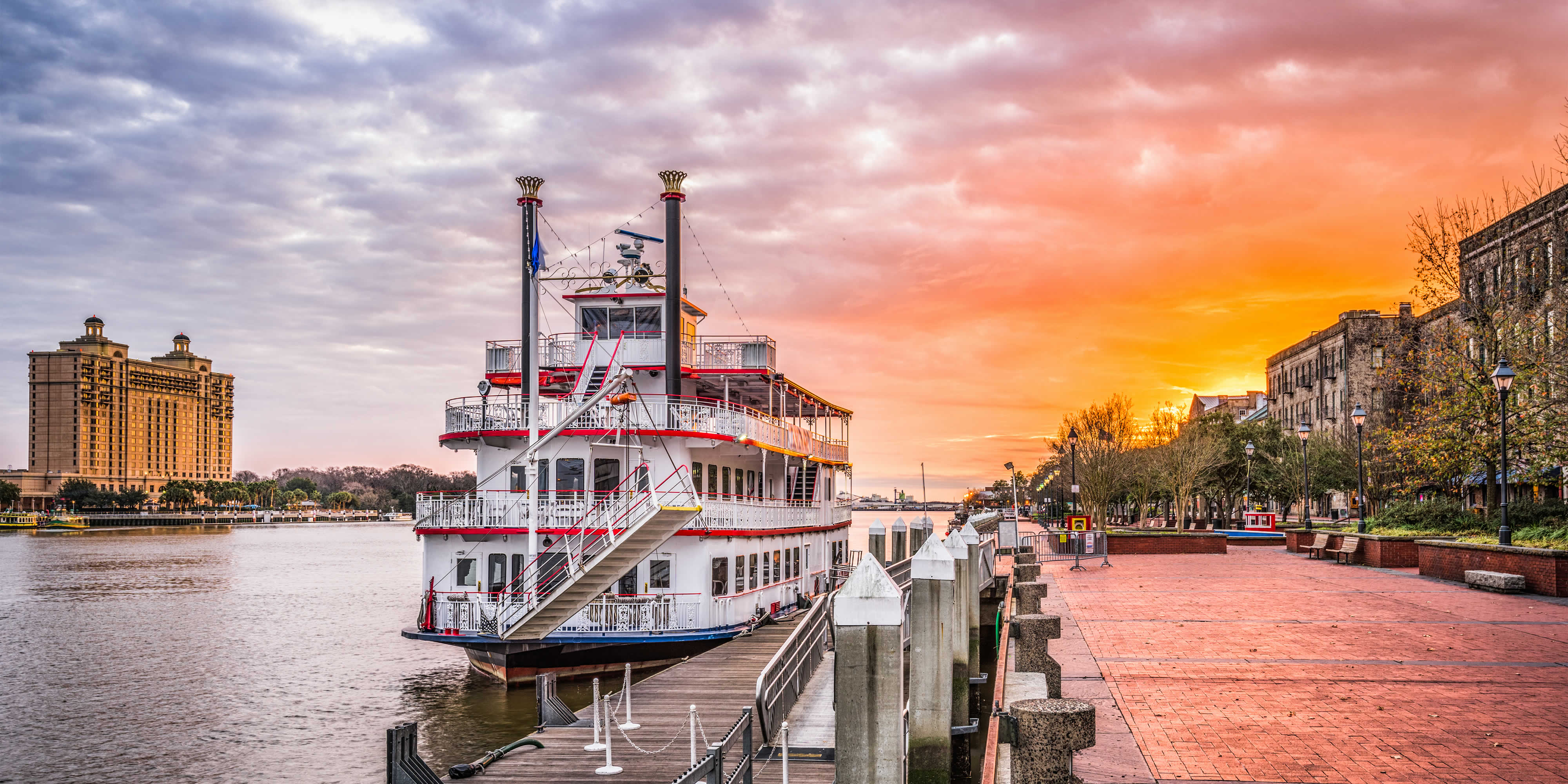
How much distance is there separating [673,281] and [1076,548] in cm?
1488

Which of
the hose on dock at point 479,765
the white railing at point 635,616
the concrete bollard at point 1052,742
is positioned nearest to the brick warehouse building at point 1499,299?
the white railing at point 635,616

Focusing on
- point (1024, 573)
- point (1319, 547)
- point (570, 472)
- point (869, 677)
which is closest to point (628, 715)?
point (869, 677)

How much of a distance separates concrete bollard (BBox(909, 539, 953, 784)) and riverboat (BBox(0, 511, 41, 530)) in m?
224

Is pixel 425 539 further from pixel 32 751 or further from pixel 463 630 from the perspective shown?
pixel 32 751

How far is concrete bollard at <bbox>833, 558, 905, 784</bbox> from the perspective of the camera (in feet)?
25.7

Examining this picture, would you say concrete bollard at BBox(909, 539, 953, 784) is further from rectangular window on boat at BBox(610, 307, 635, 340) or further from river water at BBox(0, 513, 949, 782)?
rectangular window on boat at BBox(610, 307, 635, 340)

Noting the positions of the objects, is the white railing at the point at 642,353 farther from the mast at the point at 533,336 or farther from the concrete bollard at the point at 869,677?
the concrete bollard at the point at 869,677

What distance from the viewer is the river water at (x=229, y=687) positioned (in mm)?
21094

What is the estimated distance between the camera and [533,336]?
19172 millimetres

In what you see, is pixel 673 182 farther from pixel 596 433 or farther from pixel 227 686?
pixel 227 686

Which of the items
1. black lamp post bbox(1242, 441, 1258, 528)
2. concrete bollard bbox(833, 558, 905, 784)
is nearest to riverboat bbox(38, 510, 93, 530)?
black lamp post bbox(1242, 441, 1258, 528)

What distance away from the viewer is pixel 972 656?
21.1m

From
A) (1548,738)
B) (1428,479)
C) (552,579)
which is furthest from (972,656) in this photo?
(1428,479)

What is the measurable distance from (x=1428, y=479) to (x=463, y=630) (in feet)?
106
